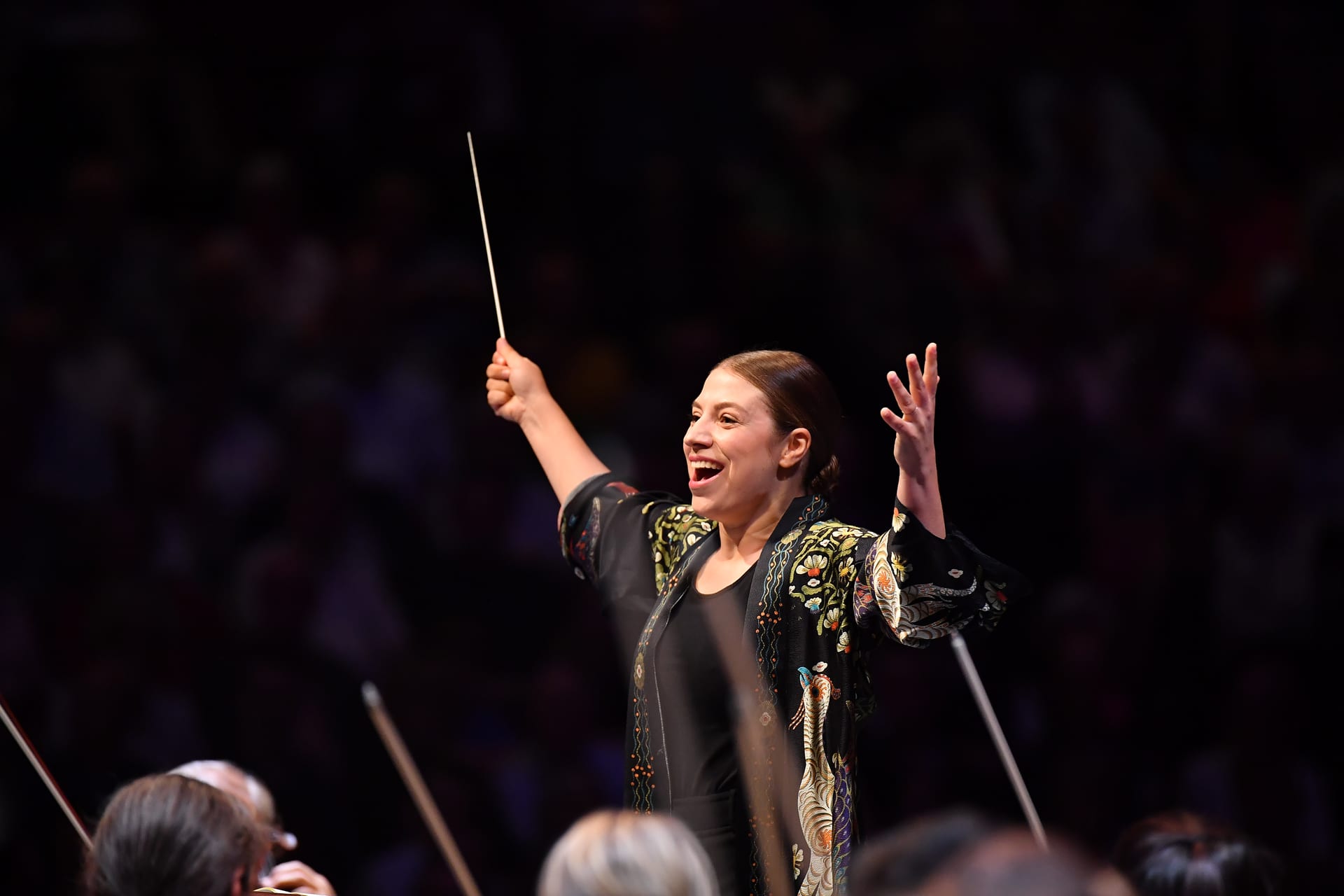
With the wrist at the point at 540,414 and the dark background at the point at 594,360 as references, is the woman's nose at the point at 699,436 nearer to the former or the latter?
the wrist at the point at 540,414

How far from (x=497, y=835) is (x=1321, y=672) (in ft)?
5.98

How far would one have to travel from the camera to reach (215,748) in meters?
3.24

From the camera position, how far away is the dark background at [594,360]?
3225 mm

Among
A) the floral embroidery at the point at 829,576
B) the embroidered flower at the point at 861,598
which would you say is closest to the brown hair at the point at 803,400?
the floral embroidery at the point at 829,576

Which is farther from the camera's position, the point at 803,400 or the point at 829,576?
the point at 803,400

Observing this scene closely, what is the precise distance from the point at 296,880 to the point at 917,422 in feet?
3.27

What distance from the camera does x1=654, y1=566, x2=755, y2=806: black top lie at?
1.76 m

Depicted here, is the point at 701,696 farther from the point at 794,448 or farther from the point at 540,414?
the point at 540,414

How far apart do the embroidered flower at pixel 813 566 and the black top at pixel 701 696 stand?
0.08 meters

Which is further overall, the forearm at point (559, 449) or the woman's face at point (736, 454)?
the forearm at point (559, 449)

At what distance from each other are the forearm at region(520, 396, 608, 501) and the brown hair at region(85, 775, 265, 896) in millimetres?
821

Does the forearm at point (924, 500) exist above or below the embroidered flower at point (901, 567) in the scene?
above

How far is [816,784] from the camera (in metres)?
1.71

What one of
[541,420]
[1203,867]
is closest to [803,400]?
[541,420]
